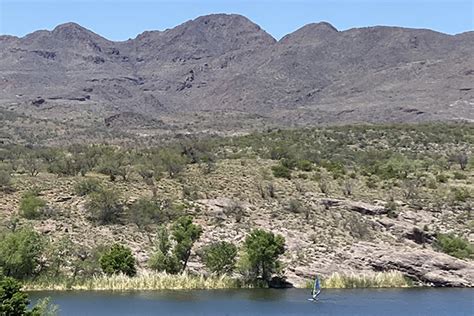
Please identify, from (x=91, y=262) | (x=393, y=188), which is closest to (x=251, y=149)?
(x=393, y=188)

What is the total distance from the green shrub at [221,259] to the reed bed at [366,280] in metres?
5.26

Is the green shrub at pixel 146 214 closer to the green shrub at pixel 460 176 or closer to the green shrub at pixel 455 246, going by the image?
the green shrub at pixel 455 246

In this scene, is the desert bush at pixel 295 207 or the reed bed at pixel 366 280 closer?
the reed bed at pixel 366 280

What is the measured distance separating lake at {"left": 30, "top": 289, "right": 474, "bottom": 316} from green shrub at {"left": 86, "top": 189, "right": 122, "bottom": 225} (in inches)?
545

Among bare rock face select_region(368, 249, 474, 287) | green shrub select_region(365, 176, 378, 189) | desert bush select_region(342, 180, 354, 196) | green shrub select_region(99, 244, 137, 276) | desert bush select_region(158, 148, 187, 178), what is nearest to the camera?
green shrub select_region(99, 244, 137, 276)

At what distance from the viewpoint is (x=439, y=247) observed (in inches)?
2522

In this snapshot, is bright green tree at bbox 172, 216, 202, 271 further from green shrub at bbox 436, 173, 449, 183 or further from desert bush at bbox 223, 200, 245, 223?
green shrub at bbox 436, 173, 449, 183

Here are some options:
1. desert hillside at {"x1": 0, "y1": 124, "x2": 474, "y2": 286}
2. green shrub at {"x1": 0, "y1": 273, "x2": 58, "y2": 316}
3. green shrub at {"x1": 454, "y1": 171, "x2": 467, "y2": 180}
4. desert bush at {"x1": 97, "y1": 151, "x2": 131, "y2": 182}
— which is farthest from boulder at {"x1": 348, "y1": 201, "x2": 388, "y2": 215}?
green shrub at {"x1": 0, "y1": 273, "x2": 58, "y2": 316}

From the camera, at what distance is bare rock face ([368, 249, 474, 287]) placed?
57906mm

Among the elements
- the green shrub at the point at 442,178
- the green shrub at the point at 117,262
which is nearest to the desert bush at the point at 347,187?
the green shrub at the point at 442,178

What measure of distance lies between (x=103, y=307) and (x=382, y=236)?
28259 mm

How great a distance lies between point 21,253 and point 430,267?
26.9m

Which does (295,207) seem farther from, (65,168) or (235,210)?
(65,168)

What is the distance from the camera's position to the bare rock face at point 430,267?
5791 cm
